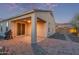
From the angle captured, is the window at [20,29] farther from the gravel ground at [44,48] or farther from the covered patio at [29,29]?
the gravel ground at [44,48]

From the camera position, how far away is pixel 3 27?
784cm

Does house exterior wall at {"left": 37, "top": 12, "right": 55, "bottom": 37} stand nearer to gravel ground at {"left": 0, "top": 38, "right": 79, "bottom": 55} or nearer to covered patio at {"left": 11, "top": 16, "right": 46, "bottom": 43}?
covered patio at {"left": 11, "top": 16, "right": 46, "bottom": 43}

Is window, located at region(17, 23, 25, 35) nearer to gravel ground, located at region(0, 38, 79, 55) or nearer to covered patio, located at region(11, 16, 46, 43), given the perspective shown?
covered patio, located at region(11, 16, 46, 43)

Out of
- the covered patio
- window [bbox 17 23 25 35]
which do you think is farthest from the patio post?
window [bbox 17 23 25 35]

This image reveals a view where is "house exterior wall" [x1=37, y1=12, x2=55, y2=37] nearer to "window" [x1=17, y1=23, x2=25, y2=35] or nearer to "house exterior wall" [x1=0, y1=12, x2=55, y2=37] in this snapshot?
"house exterior wall" [x1=0, y1=12, x2=55, y2=37]

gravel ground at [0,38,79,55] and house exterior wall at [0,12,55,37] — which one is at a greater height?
house exterior wall at [0,12,55,37]

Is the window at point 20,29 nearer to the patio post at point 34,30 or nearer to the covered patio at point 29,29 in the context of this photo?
the covered patio at point 29,29

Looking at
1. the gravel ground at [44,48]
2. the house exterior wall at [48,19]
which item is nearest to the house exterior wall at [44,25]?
the house exterior wall at [48,19]

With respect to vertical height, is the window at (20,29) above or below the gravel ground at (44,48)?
above

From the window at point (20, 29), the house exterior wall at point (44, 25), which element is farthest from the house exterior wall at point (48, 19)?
the window at point (20, 29)

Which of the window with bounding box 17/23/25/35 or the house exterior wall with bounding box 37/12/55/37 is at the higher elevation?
the house exterior wall with bounding box 37/12/55/37

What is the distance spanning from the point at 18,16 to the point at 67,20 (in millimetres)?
809

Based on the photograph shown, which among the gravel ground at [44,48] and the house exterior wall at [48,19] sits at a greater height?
the house exterior wall at [48,19]
